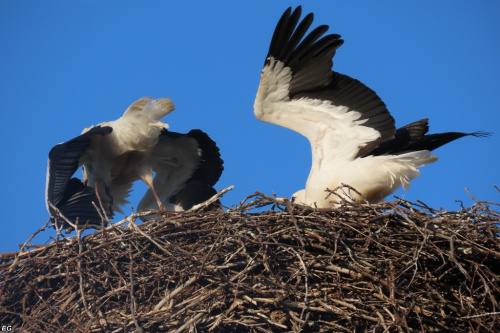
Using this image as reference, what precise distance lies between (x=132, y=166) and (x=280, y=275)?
3.11m

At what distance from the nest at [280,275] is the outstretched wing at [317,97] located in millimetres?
1125

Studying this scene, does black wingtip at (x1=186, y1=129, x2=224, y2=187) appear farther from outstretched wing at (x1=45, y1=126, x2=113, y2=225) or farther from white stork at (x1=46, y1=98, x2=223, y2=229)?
outstretched wing at (x1=45, y1=126, x2=113, y2=225)

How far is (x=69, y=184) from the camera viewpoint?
752cm

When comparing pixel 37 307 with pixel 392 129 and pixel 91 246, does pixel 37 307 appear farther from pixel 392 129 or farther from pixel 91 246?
pixel 392 129

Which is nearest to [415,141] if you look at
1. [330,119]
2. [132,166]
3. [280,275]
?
[330,119]

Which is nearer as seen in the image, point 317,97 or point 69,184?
point 317,97

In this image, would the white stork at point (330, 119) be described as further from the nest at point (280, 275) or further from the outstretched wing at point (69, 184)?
the outstretched wing at point (69, 184)

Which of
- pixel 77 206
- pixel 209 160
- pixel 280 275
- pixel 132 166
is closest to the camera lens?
pixel 280 275

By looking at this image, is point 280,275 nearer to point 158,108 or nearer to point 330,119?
point 330,119

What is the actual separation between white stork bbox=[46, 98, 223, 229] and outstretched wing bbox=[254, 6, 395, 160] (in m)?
1.49

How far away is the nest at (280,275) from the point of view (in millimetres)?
5379

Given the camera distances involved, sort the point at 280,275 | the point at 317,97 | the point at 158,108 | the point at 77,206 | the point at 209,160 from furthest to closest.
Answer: the point at 209,160, the point at 158,108, the point at 77,206, the point at 317,97, the point at 280,275

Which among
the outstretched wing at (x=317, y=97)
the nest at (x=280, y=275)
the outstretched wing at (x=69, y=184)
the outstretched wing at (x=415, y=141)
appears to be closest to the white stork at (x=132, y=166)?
the outstretched wing at (x=69, y=184)

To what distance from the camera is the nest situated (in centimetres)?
538
